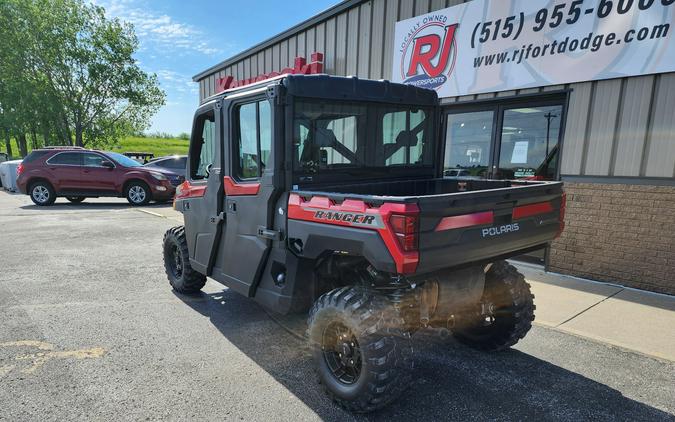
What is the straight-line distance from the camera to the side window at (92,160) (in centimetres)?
1314

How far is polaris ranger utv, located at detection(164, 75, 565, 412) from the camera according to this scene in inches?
98.6

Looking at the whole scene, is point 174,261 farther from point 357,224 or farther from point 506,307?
point 506,307

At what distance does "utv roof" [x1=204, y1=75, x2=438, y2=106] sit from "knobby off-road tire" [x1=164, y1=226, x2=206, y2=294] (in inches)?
72.6

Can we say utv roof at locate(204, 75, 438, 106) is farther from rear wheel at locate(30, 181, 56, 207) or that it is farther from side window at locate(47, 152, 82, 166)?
rear wheel at locate(30, 181, 56, 207)

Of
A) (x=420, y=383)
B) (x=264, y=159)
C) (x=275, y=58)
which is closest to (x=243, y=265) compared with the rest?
(x=264, y=159)

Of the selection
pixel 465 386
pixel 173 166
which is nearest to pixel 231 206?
pixel 465 386

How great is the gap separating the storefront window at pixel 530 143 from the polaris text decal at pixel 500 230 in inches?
146

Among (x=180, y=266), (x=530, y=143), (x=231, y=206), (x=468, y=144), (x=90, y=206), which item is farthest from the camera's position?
(x=90, y=206)

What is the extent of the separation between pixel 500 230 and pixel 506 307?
98cm

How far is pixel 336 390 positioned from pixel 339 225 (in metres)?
1.13

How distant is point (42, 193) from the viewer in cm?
1303

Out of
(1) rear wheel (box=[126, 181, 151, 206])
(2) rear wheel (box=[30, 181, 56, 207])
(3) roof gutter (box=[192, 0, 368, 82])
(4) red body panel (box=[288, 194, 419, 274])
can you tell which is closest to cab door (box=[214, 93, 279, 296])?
(4) red body panel (box=[288, 194, 419, 274])

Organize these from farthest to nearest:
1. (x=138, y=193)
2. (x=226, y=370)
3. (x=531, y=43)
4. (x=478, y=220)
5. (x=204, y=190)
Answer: (x=138, y=193), (x=531, y=43), (x=204, y=190), (x=226, y=370), (x=478, y=220)

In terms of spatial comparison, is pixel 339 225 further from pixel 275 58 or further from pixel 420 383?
pixel 275 58
